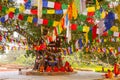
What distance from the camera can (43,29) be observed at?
1878cm

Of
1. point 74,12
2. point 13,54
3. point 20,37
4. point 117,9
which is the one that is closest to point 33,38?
point 20,37

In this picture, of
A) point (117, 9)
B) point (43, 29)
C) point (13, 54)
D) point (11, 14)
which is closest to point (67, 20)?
point (117, 9)

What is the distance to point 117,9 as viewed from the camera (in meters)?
10.8

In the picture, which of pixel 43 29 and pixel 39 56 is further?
pixel 39 56

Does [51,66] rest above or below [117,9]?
below

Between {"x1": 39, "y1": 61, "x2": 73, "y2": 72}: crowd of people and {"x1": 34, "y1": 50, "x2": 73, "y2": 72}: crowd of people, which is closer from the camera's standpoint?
{"x1": 39, "y1": 61, "x2": 73, "y2": 72}: crowd of people

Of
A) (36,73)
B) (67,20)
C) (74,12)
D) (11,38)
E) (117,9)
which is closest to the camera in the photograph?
(74,12)

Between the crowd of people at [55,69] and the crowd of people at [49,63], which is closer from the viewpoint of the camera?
the crowd of people at [55,69]

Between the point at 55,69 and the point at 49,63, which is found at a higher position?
the point at 49,63

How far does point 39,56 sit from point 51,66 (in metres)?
1.17

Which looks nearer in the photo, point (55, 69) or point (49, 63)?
point (55, 69)

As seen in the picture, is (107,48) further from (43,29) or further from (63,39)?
(43,29)

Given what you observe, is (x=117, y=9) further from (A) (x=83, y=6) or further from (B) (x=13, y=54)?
(B) (x=13, y=54)

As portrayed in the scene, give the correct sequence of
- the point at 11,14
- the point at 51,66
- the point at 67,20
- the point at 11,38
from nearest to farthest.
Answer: the point at 67,20 < the point at 11,14 < the point at 11,38 < the point at 51,66
